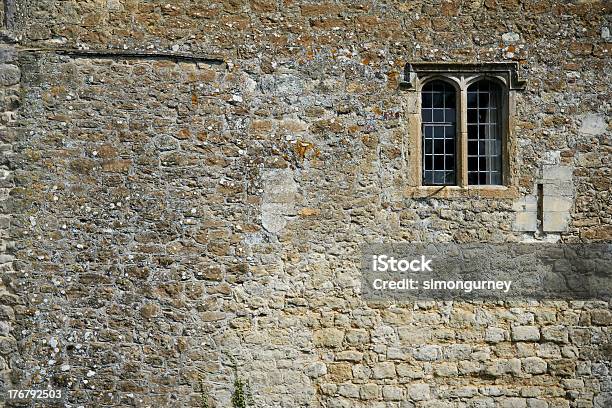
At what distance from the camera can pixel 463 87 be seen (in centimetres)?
706

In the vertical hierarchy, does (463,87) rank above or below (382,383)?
above

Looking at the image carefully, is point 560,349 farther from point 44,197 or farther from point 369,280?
point 44,197

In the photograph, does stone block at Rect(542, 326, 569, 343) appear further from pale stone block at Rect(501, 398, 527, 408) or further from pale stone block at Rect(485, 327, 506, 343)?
pale stone block at Rect(501, 398, 527, 408)

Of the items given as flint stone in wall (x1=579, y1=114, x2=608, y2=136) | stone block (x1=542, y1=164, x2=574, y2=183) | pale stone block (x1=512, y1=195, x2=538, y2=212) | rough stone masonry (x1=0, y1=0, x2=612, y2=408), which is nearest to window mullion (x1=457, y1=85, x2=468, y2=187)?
rough stone masonry (x1=0, y1=0, x2=612, y2=408)

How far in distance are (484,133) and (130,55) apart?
3.89m

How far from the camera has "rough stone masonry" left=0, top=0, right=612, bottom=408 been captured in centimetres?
680

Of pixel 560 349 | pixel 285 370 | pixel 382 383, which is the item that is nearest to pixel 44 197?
pixel 285 370

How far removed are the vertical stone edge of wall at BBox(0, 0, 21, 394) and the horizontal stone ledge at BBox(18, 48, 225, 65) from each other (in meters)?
0.23

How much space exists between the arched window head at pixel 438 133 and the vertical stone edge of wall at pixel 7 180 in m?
4.33

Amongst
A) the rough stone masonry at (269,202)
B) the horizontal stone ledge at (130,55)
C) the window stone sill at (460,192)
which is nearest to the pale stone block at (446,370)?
the rough stone masonry at (269,202)

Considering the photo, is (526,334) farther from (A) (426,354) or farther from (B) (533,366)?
(A) (426,354)

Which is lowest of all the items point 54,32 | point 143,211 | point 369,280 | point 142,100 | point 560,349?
point 560,349

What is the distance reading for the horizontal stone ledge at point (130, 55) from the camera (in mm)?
6930

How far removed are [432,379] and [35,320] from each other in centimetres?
414
